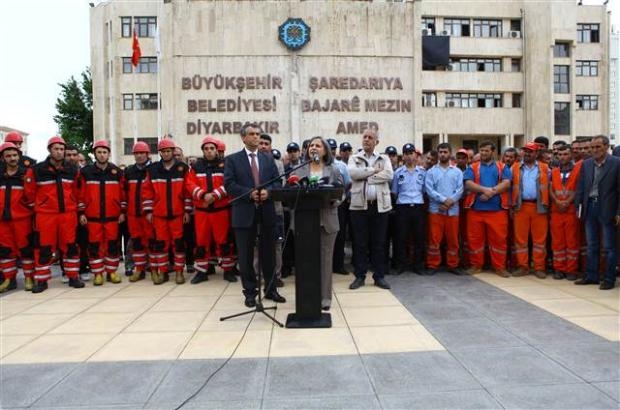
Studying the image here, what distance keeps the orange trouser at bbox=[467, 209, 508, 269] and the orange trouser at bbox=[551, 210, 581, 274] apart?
695mm

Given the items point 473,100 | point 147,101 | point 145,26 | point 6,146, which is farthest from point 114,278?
point 473,100

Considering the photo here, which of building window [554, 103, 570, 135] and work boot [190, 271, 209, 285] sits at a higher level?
building window [554, 103, 570, 135]

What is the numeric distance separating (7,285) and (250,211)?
4.07m

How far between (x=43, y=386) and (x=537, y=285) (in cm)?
594

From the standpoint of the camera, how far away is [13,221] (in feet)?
21.8

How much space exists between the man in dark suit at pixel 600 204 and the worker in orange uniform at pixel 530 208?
1.70 ft

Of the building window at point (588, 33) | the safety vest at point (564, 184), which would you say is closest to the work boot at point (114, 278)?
the safety vest at point (564, 184)

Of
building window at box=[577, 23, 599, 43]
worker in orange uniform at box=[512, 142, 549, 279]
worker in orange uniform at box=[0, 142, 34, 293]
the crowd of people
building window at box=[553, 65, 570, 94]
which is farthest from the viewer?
building window at box=[577, 23, 599, 43]

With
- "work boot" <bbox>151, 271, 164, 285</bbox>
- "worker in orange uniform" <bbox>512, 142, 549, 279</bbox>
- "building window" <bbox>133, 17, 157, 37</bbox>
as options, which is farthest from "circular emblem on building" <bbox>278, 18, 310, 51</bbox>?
"work boot" <bbox>151, 271, 164, 285</bbox>

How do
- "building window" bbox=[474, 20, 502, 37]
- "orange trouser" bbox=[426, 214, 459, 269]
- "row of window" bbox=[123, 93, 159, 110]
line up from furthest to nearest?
"building window" bbox=[474, 20, 502, 37] → "row of window" bbox=[123, 93, 159, 110] → "orange trouser" bbox=[426, 214, 459, 269]

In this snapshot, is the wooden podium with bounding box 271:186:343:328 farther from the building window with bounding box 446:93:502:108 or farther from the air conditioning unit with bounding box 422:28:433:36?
the air conditioning unit with bounding box 422:28:433:36

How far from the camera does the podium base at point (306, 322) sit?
4600 mm

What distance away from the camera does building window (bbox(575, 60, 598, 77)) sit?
37.2 meters

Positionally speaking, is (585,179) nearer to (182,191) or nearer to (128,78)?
(182,191)
